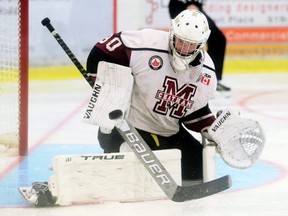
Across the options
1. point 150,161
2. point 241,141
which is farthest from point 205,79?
point 150,161

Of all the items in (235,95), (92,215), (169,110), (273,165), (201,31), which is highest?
(201,31)

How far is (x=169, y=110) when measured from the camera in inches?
121

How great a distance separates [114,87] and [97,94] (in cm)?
6

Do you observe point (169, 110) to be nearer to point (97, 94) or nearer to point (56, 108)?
point (97, 94)

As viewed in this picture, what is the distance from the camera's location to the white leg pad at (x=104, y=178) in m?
2.81

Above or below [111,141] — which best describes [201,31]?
above

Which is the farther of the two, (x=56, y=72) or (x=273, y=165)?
(x=56, y=72)

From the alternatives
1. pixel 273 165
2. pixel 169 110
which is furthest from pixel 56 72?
pixel 169 110

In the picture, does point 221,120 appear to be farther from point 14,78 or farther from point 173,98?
point 14,78

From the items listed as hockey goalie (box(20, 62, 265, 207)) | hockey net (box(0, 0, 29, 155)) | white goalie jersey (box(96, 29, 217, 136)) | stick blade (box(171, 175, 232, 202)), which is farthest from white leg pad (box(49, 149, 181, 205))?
hockey net (box(0, 0, 29, 155))

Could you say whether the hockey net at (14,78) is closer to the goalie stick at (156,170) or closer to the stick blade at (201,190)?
the goalie stick at (156,170)

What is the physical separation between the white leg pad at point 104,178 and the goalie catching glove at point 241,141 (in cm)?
18

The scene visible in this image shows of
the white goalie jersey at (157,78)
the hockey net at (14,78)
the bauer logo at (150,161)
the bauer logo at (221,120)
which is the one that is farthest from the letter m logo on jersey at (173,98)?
the hockey net at (14,78)

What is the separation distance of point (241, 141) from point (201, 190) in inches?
9.5
